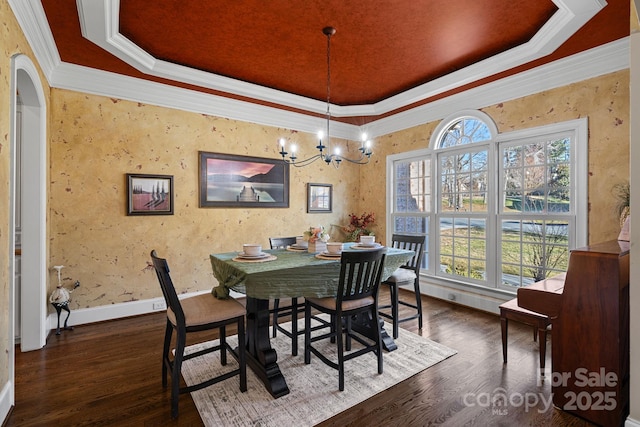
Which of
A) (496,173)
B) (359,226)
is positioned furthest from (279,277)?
(359,226)

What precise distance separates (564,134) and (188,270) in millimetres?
4669

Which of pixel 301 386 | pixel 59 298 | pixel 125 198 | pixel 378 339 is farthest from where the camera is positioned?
pixel 125 198

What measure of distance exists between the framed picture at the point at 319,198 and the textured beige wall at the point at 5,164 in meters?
3.58

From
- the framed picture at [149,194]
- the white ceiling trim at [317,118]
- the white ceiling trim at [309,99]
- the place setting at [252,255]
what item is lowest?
the place setting at [252,255]

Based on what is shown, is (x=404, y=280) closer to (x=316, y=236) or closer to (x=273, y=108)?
A: (x=316, y=236)

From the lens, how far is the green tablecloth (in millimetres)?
2182

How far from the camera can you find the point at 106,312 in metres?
3.59

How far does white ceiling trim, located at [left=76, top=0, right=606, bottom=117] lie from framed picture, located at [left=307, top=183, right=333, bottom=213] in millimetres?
1197

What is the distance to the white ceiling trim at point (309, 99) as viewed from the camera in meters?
2.43

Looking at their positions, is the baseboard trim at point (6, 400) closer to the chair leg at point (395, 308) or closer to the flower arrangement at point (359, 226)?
the chair leg at point (395, 308)

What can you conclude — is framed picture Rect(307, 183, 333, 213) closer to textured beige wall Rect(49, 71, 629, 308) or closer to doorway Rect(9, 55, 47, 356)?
textured beige wall Rect(49, 71, 629, 308)

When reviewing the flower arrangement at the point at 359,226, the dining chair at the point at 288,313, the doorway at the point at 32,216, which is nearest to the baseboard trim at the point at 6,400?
the doorway at the point at 32,216

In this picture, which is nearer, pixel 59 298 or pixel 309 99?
pixel 59 298

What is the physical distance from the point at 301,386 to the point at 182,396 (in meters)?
0.83
